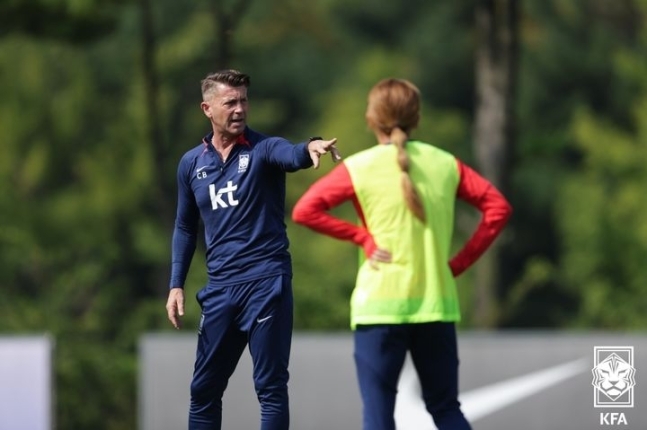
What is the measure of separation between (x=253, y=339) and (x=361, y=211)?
0.74 meters

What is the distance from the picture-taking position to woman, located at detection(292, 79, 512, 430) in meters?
7.98

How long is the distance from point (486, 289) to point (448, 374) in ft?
42.3

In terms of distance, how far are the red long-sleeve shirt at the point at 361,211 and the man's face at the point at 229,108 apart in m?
0.46

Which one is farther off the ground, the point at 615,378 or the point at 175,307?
the point at 175,307

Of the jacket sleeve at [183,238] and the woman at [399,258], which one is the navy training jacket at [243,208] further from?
the woman at [399,258]

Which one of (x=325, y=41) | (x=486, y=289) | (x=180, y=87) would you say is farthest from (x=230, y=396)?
(x=325, y=41)

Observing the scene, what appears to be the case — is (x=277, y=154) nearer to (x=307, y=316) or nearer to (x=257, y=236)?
(x=257, y=236)

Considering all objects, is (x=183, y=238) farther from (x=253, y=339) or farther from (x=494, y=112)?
(x=494, y=112)

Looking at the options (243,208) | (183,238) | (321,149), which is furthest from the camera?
(183,238)

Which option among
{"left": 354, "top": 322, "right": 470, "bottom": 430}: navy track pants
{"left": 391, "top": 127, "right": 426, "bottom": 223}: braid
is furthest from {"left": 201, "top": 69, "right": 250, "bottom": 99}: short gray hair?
{"left": 354, "top": 322, "right": 470, "bottom": 430}: navy track pants

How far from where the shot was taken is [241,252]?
26.0ft

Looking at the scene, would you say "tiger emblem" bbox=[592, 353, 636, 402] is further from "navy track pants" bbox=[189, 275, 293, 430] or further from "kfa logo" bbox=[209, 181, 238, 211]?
"kfa logo" bbox=[209, 181, 238, 211]

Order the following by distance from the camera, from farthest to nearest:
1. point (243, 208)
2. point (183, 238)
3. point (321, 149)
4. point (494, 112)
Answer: point (494, 112) → point (183, 238) → point (243, 208) → point (321, 149)

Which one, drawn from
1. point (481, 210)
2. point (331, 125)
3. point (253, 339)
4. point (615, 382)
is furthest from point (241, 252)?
point (331, 125)
